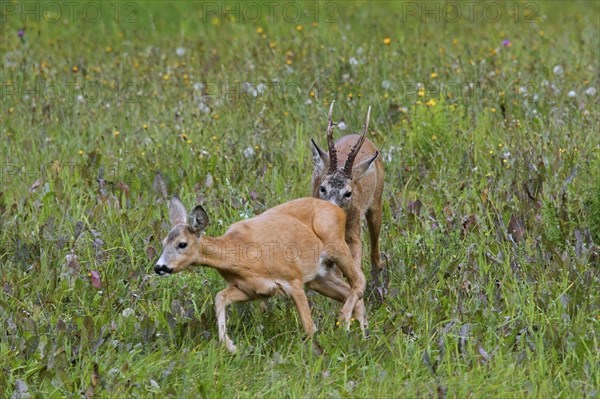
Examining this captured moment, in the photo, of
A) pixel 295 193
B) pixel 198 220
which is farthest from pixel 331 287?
pixel 295 193

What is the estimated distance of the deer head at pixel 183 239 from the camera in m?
6.18

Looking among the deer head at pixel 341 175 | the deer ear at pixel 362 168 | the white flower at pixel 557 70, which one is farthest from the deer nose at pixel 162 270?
the white flower at pixel 557 70

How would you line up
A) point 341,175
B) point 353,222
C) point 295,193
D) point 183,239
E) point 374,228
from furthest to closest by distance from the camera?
point 295,193 < point 374,228 < point 353,222 < point 341,175 < point 183,239

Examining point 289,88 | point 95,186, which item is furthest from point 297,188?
point 289,88

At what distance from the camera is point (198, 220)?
6316 mm

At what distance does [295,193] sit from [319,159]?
560 mm

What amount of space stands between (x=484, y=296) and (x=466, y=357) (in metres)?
0.76

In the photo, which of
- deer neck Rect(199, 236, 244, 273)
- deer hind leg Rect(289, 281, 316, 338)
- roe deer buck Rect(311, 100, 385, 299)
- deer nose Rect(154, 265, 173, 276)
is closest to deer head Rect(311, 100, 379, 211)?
roe deer buck Rect(311, 100, 385, 299)

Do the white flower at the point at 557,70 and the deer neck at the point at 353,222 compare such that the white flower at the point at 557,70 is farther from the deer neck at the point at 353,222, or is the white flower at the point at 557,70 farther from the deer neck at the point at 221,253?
the deer neck at the point at 221,253

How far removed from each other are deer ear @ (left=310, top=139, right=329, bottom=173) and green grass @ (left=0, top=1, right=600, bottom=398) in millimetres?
457

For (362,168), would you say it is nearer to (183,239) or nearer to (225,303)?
(225,303)

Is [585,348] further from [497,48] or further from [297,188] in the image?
[497,48]

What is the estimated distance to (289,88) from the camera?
1078cm

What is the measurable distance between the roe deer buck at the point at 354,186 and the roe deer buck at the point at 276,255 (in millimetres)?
399
